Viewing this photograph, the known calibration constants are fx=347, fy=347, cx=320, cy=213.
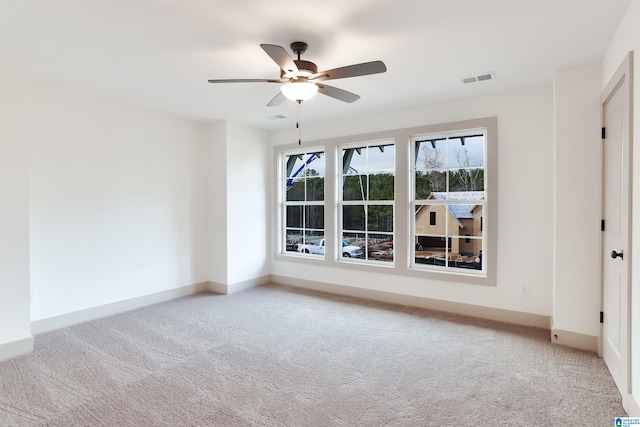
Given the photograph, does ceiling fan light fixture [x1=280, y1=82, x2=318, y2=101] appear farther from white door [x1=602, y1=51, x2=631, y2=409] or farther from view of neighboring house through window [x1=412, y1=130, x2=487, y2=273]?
view of neighboring house through window [x1=412, y1=130, x2=487, y2=273]

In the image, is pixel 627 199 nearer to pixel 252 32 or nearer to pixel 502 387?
pixel 502 387

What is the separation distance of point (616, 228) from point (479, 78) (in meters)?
1.83

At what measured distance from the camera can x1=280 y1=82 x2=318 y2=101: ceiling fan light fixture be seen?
106 inches

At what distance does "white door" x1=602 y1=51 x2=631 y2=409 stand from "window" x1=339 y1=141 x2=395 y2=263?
2.35 metres

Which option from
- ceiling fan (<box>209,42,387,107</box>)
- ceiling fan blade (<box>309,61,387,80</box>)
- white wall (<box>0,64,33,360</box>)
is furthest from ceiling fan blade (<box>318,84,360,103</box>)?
white wall (<box>0,64,33,360</box>)

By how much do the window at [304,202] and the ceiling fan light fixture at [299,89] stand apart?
2698 millimetres

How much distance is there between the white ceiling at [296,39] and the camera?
226 centimetres

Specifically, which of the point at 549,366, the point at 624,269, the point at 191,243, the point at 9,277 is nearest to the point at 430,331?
the point at 549,366

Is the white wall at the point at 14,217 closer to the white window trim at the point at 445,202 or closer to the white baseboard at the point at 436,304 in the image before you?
the white baseboard at the point at 436,304

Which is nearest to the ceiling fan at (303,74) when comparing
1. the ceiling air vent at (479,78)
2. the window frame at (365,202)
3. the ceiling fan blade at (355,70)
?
the ceiling fan blade at (355,70)

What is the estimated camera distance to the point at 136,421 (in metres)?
2.15

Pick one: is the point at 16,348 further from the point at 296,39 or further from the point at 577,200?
the point at 577,200

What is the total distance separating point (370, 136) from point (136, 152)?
10.3 feet

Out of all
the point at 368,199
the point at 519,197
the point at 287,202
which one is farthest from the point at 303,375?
the point at 287,202
